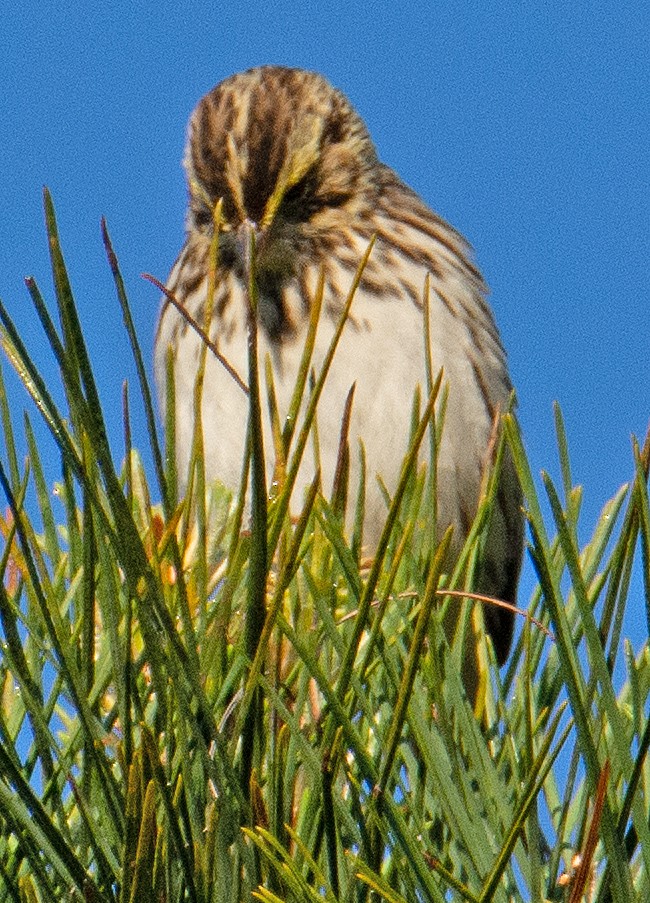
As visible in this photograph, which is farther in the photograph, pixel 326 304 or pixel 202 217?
pixel 202 217

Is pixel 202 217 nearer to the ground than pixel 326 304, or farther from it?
farther from it

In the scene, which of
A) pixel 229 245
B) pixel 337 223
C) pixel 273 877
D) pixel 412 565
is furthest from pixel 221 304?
pixel 273 877

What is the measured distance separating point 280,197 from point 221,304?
338mm

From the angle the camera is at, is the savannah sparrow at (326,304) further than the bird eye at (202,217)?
No

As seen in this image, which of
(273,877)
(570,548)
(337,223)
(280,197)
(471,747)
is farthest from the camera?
(337,223)

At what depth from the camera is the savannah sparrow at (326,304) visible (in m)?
3.38

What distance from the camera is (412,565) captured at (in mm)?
1163

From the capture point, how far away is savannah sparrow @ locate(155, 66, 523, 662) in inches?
133

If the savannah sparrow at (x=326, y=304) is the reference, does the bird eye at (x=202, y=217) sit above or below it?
above

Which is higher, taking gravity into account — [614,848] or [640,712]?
[640,712]

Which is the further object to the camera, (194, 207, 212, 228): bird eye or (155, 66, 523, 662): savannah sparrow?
(194, 207, 212, 228): bird eye

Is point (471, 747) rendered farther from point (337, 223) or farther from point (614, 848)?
point (337, 223)

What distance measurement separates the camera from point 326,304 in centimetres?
345

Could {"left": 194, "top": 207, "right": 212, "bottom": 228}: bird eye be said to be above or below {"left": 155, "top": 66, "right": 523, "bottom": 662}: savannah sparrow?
above
